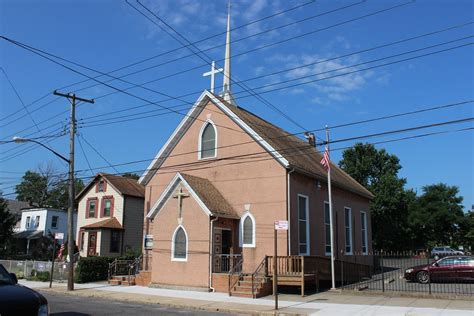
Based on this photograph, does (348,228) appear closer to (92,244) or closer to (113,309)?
(113,309)

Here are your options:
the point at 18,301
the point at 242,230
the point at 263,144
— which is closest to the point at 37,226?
the point at 242,230

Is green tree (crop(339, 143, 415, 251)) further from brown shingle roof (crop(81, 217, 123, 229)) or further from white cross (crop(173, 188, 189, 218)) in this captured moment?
white cross (crop(173, 188, 189, 218))

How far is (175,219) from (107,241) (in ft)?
57.6

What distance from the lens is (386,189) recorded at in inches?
2429

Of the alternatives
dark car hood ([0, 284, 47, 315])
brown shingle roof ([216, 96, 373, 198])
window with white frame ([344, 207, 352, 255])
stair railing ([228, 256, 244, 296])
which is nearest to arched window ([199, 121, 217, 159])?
brown shingle roof ([216, 96, 373, 198])

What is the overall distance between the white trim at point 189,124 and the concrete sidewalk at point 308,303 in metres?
7.39

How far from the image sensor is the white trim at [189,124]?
82.0 feet

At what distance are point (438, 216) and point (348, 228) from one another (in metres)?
45.4

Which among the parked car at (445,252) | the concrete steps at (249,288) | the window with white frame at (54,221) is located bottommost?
the concrete steps at (249,288)

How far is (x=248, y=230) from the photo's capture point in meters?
25.2

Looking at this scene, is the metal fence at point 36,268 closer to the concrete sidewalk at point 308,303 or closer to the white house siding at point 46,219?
the concrete sidewalk at point 308,303

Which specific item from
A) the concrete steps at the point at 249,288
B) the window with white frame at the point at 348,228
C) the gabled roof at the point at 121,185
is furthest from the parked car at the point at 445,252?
the gabled roof at the point at 121,185

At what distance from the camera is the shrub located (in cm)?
2925

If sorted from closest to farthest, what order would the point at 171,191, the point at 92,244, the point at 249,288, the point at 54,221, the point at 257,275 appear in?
the point at 249,288, the point at 257,275, the point at 171,191, the point at 92,244, the point at 54,221
